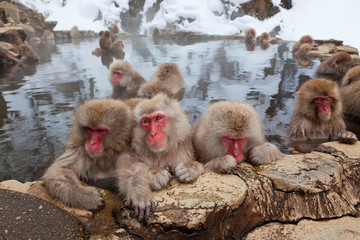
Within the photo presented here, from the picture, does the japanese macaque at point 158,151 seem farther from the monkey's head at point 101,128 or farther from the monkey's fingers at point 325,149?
the monkey's fingers at point 325,149

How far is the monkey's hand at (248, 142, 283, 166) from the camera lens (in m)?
2.68

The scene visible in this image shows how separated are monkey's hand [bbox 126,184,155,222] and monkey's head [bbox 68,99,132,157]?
0.59 m

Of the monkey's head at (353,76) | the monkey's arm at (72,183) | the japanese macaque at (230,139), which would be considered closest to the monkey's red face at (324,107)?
the japanese macaque at (230,139)

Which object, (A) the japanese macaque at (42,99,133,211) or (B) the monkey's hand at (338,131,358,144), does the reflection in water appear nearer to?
(B) the monkey's hand at (338,131,358,144)

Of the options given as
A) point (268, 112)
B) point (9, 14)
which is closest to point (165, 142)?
point (268, 112)

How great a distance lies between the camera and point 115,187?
105 inches

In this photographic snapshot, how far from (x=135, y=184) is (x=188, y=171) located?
442mm

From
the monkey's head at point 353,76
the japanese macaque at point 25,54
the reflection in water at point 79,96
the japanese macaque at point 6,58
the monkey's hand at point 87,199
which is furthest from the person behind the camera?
the japanese macaque at point 25,54

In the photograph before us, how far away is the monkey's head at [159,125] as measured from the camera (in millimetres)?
2553

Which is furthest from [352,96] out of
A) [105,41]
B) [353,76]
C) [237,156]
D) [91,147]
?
[105,41]

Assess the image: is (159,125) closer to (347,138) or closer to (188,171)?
(188,171)

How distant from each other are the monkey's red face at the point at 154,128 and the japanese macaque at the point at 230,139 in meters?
0.44

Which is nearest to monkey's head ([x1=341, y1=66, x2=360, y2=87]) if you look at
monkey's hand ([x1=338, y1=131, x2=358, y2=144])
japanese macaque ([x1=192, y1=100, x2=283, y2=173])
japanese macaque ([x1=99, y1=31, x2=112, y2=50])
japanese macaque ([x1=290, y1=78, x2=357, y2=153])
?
japanese macaque ([x1=290, y1=78, x2=357, y2=153])

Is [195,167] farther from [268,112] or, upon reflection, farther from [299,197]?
[268,112]
